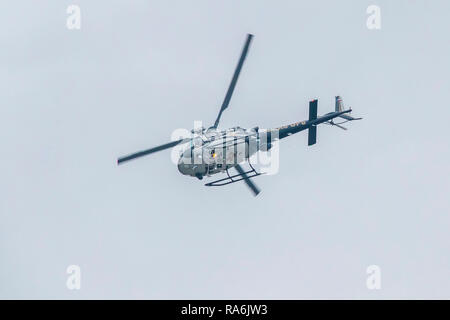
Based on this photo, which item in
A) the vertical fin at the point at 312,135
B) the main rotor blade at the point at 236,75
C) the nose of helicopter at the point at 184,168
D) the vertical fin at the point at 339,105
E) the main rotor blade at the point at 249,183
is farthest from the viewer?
the vertical fin at the point at 339,105

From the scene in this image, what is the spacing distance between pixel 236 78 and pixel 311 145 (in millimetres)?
5840

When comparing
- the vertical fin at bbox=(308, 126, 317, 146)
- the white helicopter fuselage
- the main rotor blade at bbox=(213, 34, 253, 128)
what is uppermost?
the main rotor blade at bbox=(213, 34, 253, 128)

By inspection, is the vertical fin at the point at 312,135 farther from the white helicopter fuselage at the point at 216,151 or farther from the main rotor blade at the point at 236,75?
the main rotor blade at the point at 236,75

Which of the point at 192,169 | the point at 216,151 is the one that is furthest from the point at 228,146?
the point at 192,169

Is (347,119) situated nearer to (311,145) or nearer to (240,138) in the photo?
(311,145)

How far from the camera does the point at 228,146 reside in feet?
105

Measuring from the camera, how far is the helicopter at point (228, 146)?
31.0 m

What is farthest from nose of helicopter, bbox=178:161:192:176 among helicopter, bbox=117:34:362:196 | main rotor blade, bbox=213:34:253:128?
main rotor blade, bbox=213:34:253:128

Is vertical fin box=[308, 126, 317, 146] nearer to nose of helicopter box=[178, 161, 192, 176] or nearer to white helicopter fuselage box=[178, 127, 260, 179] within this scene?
white helicopter fuselage box=[178, 127, 260, 179]

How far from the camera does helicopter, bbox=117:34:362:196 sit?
31.0 meters

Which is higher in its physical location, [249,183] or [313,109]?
[313,109]

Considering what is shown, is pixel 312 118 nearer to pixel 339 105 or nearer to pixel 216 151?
pixel 339 105

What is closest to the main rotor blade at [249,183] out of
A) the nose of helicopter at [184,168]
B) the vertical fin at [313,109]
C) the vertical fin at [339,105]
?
the nose of helicopter at [184,168]
